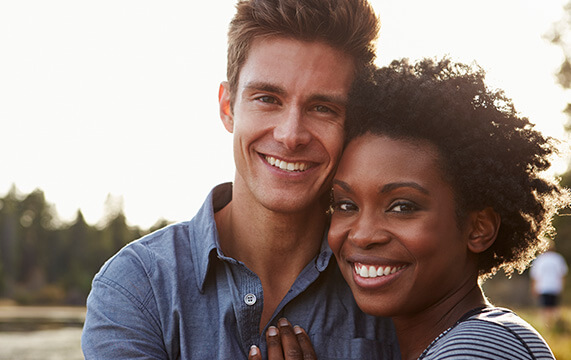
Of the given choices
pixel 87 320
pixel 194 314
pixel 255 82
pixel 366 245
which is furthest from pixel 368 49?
pixel 87 320

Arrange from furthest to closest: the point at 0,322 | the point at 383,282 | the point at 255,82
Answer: the point at 0,322
the point at 255,82
the point at 383,282

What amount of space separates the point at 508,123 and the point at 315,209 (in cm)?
109

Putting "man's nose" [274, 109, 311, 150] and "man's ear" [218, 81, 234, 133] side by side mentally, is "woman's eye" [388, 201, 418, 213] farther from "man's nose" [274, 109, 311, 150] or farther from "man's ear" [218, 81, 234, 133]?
"man's ear" [218, 81, 234, 133]

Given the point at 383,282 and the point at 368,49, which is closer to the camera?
the point at 383,282

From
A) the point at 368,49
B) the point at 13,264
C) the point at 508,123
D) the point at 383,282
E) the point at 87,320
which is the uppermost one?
the point at 368,49

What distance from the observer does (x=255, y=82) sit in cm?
324

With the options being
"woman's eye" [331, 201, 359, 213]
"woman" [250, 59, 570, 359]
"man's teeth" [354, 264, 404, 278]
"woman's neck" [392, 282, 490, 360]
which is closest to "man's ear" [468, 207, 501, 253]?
"woman" [250, 59, 570, 359]

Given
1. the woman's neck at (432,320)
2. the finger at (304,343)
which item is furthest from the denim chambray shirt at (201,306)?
the woman's neck at (432,320)

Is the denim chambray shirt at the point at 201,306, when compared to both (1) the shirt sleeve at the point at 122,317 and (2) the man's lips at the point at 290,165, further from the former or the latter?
(2) the man's lips at the point at 290,165

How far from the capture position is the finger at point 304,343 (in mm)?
2932

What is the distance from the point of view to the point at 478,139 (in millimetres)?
2773

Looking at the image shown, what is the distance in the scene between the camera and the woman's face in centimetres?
268

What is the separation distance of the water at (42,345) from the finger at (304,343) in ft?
29.9

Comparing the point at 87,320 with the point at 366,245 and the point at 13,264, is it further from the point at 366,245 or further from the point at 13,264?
the point at 13,264
